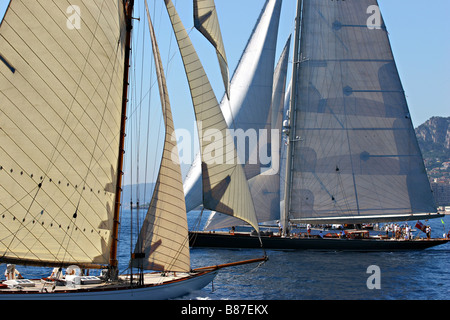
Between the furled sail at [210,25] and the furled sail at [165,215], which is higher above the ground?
the furled sail at [210,25]

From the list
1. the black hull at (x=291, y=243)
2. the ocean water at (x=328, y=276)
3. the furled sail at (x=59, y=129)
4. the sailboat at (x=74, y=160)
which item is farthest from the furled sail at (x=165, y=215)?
the black hull at (x=291, y=243)

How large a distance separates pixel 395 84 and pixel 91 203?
31.1 metres

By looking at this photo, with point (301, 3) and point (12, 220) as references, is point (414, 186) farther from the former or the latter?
point (12, 220)

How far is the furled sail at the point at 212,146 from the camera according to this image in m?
21.6

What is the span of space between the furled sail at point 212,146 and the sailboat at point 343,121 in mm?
22914

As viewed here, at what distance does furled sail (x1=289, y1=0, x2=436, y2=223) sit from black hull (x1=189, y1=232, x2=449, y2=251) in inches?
90.2

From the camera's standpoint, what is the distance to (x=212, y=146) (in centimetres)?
2156

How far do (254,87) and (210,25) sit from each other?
862 inches

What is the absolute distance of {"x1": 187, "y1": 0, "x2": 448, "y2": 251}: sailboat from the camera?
44125mm

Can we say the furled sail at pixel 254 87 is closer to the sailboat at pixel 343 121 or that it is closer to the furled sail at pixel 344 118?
the sailboat at pixel 343 121

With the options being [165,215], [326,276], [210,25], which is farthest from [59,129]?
[326,276]
